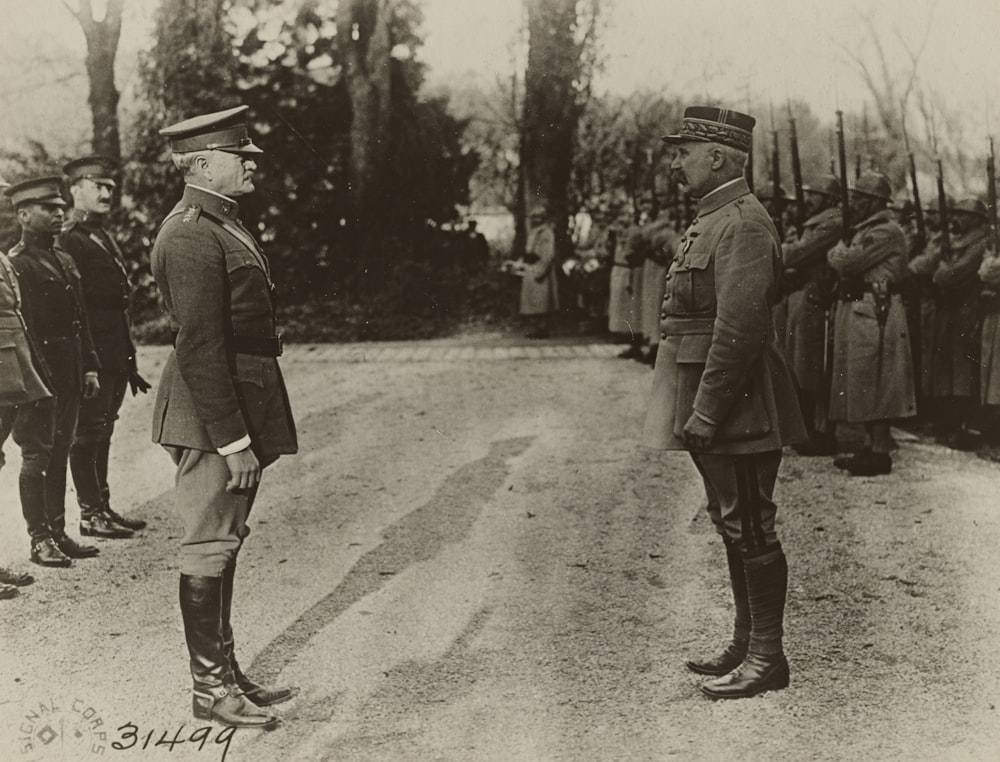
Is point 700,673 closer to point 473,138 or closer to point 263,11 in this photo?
point 263,11

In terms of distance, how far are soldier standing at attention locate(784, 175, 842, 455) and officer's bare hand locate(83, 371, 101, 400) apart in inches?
196

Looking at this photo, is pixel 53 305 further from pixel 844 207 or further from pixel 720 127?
pixel 844 207

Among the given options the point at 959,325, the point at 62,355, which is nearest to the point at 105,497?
the point at 62,355

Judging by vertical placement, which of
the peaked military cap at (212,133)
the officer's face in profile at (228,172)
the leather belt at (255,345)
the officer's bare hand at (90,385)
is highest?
the peaked military cap at (212,133)

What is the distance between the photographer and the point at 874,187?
292 inches

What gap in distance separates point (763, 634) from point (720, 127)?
190 cm

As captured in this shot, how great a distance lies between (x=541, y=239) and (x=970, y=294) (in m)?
7.67

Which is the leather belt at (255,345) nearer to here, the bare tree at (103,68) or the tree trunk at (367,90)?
the bare tree at (103,68)

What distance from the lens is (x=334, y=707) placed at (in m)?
3.96

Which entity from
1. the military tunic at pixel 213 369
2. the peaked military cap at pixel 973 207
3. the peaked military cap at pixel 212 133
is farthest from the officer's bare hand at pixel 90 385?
the peaked military cap at pixel 973 207

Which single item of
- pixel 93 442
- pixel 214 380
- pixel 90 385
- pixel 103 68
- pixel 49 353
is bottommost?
pixel 93 442

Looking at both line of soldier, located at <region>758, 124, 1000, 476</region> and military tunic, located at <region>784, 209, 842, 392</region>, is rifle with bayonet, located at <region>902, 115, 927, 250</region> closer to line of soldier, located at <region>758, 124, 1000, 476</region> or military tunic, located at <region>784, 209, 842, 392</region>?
line of soldier, located at <region>758, 124, 1000, 476</region>

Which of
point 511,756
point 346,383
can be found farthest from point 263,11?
point 511,756

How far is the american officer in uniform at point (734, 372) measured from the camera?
3.93 metres
